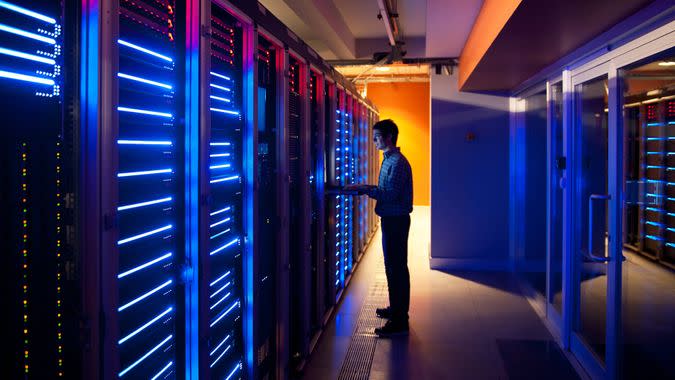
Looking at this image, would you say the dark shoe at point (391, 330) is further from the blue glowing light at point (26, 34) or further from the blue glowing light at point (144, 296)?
the blue glowing light at point (26, 34)

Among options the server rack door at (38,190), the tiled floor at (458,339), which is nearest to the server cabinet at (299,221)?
the tiled floor at (458,339)

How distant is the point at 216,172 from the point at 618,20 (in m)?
2.33

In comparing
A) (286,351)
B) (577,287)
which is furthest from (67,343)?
(577,287)

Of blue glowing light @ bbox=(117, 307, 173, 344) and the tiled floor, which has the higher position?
blue glowing light @ bbox=(117, 307, 173, 344)

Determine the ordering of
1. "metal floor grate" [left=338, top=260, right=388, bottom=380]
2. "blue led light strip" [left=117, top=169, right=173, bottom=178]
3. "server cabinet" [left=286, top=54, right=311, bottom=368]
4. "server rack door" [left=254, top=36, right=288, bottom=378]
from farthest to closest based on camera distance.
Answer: "metal floor grate" [left=338, top=260, right=388, bottom=380] → "server cabinet" [left=286, top=54, right=311, bottom=368] → "server rack door" [left=254, top=36, right=288, bottom=378] → "blue led light strip" [left=117, top=169, right=173, bottom=178]

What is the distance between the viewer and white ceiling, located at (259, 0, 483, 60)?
4.65 meters

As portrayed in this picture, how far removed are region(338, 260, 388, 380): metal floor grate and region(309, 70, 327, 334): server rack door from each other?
0.37 metres

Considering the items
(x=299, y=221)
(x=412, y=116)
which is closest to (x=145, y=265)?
(x=299, y=221)

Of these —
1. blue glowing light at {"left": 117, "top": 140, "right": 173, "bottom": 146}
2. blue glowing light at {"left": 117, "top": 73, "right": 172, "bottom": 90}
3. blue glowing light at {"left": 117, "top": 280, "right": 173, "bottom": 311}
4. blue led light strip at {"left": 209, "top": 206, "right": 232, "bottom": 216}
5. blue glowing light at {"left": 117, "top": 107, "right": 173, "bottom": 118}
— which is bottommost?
blue glowing light at {"left": 117, "top": 280, "right": 173, "bottom": 311}

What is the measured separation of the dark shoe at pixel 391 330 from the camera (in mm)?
4254

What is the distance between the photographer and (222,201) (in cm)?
220

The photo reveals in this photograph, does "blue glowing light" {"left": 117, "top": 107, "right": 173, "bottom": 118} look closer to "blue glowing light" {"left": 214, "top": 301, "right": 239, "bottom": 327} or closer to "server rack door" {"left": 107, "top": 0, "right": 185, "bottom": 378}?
"server rack door" {"left": 107, "top": 0, "right": 185, "bottom": 378}

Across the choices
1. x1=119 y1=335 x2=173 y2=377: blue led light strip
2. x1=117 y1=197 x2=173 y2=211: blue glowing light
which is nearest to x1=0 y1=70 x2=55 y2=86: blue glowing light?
x1=117 y1=197 x2=173 y2=211: blue glowing light

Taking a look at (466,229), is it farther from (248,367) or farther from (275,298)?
(248,367)
